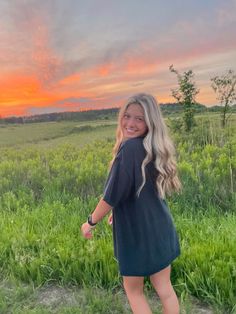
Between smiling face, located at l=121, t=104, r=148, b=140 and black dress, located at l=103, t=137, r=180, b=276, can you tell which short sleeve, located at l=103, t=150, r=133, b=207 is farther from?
smiling face, located at l=121, t=104, r=148, b=140

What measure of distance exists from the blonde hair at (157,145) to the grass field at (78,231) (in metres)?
1.06

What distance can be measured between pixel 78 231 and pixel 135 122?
2.12m

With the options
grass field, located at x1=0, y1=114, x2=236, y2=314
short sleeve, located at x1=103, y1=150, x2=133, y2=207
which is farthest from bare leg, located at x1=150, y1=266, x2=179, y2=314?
short sleeve, located at x1=103, y1=150, x2=133, y2=207

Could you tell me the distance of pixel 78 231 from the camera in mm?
4379

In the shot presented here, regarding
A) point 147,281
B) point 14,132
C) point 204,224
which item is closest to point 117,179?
point 147,281

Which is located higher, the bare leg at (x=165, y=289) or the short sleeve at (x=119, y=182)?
the short sleeve at (x=119, y=182)

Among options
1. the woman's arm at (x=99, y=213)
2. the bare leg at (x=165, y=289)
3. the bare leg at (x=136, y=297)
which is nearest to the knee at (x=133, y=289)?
the bare leg at (x=136, y=297)

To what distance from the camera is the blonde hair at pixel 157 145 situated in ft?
8.00

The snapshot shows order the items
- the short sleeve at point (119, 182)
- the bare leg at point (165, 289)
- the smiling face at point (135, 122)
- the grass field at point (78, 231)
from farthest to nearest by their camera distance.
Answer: the grass field at point (78, 231) → the bare leg at point (165, 289) → the smiling face at point (135, 122) → the short sleeve at point (119, 182)

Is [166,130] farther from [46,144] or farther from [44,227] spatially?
[46,144]

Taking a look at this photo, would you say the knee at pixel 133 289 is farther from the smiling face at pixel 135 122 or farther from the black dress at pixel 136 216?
the smiling face at pixel 135 122

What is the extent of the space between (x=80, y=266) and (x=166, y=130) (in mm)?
1585

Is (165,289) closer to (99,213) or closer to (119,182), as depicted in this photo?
(99,213)

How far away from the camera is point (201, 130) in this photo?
852 centimetres
